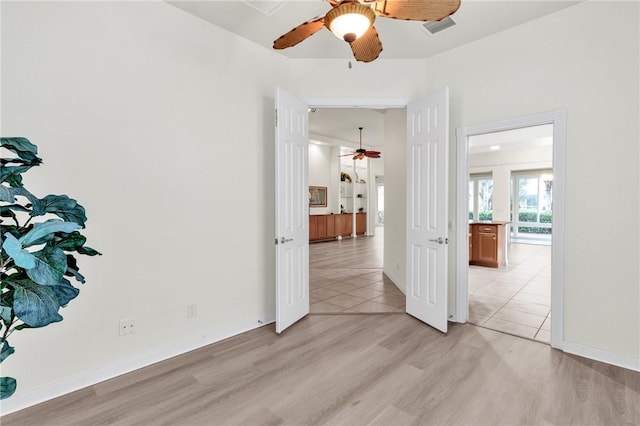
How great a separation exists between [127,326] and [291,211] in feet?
5.68

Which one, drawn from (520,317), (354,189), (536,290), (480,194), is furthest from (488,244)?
(480,194)

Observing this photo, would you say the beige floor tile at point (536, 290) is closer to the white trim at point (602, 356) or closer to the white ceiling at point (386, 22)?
the white trim at point (602, 356)

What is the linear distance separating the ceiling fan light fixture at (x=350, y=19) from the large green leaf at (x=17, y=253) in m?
1.77

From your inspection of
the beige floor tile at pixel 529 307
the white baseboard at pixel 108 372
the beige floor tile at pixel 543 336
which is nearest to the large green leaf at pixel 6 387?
the white baseboard at pixel 108 372

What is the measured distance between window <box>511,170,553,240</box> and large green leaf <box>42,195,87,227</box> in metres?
11.9

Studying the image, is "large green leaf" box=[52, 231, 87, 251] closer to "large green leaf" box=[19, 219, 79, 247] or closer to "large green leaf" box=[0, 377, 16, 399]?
"large green leaf" box=[19, 219, 79, 247]

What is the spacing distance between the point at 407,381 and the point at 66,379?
2382 mm

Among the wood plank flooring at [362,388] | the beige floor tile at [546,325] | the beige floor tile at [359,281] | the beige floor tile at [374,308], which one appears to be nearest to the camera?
the wood plank flooring at [362,388]

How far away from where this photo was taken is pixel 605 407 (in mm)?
1992

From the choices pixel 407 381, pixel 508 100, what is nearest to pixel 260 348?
pixel 407 381

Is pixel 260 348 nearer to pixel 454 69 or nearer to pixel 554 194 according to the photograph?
pixel 554 194

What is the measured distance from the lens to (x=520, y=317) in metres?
3.56

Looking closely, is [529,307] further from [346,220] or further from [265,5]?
[346,220]

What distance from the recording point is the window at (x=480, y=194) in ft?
36.5
